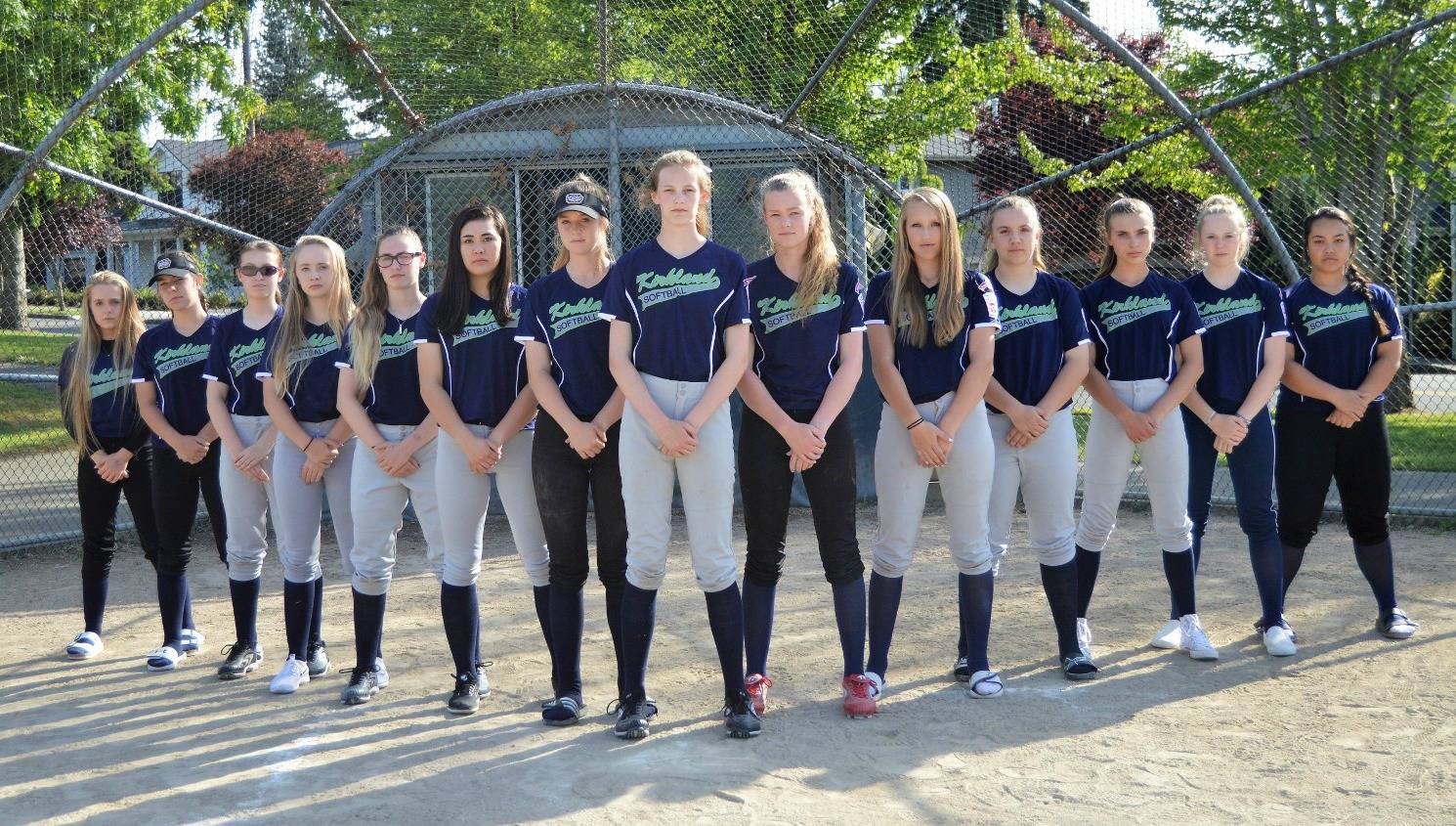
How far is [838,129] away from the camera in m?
10.3

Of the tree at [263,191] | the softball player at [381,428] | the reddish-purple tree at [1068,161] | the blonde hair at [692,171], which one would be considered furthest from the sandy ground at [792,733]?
the tree at [263,191]

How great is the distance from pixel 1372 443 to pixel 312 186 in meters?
7.84

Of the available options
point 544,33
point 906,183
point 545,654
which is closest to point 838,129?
point 544,33

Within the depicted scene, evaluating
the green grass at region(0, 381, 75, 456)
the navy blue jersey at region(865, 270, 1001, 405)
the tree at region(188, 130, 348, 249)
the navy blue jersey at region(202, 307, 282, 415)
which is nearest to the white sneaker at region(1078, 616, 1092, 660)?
the navy blue jersey at region(865, 270, 1001, 405)

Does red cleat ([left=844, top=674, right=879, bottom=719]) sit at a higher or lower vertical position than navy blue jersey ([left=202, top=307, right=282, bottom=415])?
lower

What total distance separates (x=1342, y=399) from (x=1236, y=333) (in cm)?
47

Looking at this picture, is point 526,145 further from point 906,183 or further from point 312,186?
point 906,183

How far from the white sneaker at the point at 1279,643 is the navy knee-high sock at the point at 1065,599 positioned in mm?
808

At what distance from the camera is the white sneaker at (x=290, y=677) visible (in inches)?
178

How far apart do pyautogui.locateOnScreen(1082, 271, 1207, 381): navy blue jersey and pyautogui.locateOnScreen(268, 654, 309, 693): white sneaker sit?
3.25 metres

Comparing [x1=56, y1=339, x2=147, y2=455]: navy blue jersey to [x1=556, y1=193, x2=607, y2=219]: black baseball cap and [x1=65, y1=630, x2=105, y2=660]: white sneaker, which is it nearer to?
[x1=65, y1=630, x2=105, y2=660]: white sneaker

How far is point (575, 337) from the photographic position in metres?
4.11

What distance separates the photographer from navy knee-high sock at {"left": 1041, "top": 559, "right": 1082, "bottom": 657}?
179 inches

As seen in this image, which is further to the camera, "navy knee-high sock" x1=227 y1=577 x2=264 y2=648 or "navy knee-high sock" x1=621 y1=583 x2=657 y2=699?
"navy knee-high sock" x1=227 y1=577 x2=264 y2=648
